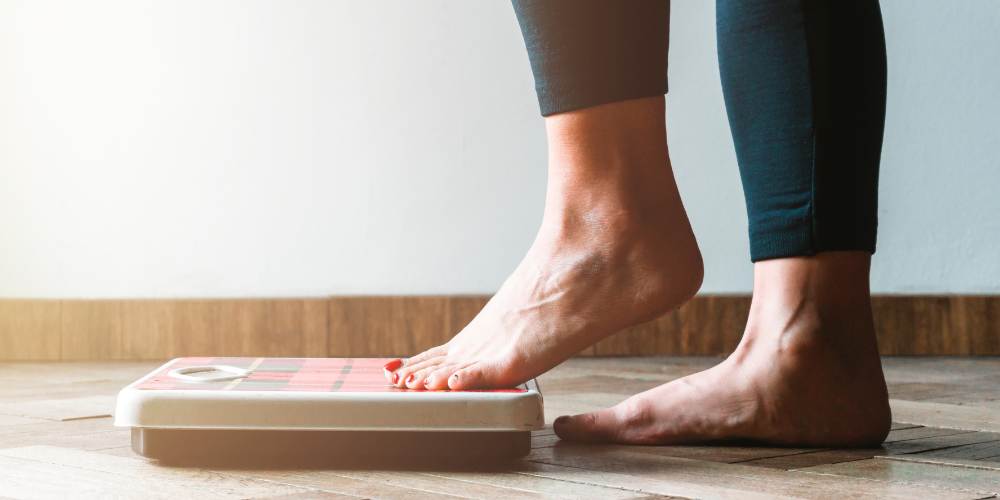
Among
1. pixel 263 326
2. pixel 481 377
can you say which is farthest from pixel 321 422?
pixel 263 326

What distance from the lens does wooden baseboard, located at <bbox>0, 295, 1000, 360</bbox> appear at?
1.67m

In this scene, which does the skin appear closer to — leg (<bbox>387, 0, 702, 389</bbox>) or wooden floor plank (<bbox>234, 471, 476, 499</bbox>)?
leg (<bbox>387, 0, 702, 389</bbox>)

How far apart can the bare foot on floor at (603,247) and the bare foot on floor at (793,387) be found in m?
0.07

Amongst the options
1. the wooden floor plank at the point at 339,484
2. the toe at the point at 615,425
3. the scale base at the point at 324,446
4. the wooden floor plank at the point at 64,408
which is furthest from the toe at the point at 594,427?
the wooden floor plank at the point at 64,408

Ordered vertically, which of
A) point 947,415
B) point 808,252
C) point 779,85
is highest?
point 779,85

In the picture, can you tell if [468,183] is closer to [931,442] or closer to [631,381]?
[631,381]

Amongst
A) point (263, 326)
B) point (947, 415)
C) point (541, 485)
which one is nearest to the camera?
point (541, 485)

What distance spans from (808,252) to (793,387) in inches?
3.7

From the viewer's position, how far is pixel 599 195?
2.61 feet

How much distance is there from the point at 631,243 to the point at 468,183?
93 cm

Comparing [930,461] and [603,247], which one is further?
[603,247]

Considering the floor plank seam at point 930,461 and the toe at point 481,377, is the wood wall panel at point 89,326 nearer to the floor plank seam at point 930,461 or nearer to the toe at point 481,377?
the toe at point 481,377

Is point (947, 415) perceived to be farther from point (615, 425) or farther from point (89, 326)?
point (89, 326)

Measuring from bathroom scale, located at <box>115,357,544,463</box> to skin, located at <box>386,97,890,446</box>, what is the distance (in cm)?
6
